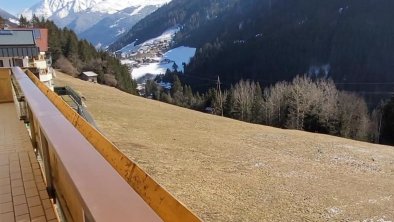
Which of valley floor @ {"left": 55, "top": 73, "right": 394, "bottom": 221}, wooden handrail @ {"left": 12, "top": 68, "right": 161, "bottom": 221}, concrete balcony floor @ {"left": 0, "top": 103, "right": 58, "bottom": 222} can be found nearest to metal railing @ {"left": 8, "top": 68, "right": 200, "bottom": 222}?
wooden handrail @ {"left": 12, "top": 68, "right": 161, "bottom": 221}

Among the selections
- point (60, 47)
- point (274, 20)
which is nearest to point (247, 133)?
point (60, 47)

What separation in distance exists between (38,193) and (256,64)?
402 ft

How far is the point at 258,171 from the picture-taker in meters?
15.5

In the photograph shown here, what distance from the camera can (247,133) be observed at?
26.8 meters

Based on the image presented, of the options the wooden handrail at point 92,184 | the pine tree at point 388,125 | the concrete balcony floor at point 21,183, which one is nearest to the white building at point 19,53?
the concrete balcony floor at point 21,183

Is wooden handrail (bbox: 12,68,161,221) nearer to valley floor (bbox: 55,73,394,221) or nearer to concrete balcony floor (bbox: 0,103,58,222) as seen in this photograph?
concrete balcony floor (bbox: 0,103,58,222)

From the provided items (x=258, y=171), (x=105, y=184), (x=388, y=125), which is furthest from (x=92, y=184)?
(x=388, y=125)

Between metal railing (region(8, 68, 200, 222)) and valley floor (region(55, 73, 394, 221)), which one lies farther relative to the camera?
valley floor (region(55, 73, 394, 221))

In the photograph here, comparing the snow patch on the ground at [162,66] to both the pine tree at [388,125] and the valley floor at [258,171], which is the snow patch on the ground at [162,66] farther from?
the valley floor at [258,171]

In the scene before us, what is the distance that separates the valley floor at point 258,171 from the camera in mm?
11219

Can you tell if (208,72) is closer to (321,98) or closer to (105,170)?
(321,98)

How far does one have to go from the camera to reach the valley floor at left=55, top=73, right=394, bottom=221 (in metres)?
11.2

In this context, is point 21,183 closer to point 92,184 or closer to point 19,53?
point 92,184

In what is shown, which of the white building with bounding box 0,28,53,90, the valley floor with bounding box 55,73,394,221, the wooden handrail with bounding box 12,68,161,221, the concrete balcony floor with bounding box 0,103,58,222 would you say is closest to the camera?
the wooden handrail with bounding box 12,68,161,221
